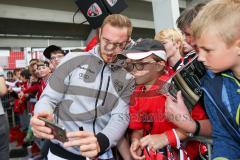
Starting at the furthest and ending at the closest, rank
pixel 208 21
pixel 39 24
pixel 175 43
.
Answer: pixel 39 24, pixel 175 43, pixel 208 21

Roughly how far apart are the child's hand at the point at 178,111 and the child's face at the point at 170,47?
2.76ft

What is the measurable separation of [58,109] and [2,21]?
11.0 metres

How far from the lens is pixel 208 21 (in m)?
1.21

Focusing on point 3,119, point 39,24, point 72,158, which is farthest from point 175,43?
point 39,24

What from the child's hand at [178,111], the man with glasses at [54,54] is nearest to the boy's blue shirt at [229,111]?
the child's hand at [178,111]

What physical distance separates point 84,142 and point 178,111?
0.44 meters

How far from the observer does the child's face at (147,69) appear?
1.59 meters

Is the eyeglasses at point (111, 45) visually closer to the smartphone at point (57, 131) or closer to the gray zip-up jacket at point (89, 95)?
the gray zip-up jacket at point (89, 95)

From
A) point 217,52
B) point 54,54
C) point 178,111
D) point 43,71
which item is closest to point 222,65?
point 217,52

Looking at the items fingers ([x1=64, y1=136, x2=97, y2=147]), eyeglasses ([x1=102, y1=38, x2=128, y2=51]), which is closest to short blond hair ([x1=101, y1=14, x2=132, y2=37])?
eyeglasses ([x1=102, y1=38, x2=128, y2=51])

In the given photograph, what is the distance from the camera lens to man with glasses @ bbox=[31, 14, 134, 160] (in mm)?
1778

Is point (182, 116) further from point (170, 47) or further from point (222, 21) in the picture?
point (170, 47)

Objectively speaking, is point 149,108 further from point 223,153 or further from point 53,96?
point 53,96

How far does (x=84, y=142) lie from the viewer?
1.44 meters
